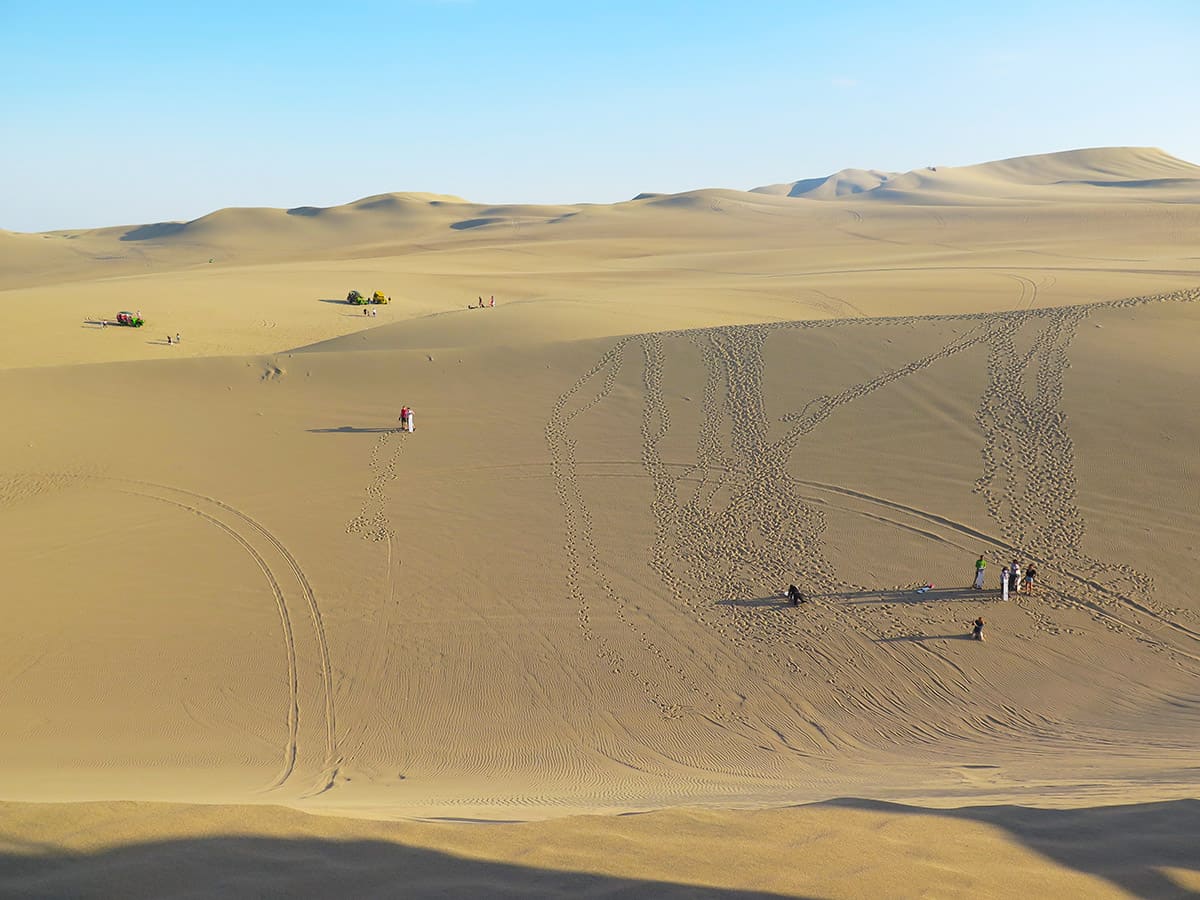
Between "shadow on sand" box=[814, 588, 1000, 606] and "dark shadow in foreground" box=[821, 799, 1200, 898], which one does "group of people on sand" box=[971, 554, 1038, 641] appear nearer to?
"shadow on sand" box=[814, 588, 1000, 606]

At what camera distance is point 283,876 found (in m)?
4.74

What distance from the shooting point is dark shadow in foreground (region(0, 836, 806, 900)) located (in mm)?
4551

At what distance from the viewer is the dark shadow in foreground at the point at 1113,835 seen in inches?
197

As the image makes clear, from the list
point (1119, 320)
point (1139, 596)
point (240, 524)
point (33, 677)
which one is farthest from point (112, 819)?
point (1119, 320)

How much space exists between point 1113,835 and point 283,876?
5013 mm

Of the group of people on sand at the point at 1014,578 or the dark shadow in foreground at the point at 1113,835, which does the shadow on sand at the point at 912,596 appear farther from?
the dark shadow in foreground at the point at 1113,835

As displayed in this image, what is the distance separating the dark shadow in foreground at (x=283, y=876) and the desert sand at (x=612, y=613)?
26 millimetres

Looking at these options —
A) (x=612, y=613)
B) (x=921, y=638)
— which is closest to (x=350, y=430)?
(x=612, y=613)

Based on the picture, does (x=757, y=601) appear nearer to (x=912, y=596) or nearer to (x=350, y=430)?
(x=912, y=596)

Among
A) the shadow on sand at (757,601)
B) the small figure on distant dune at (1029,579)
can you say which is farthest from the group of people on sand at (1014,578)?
the shadow on sand at (757,601)

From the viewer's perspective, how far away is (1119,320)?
22797 mm

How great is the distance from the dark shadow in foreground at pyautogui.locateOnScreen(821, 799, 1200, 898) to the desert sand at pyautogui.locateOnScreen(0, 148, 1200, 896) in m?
0.03

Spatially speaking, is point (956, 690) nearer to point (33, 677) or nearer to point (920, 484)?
point (920, 484)

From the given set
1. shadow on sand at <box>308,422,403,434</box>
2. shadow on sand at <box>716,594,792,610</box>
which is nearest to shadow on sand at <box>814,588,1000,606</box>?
shadow on sand at <box>716,594,792,610</box>
